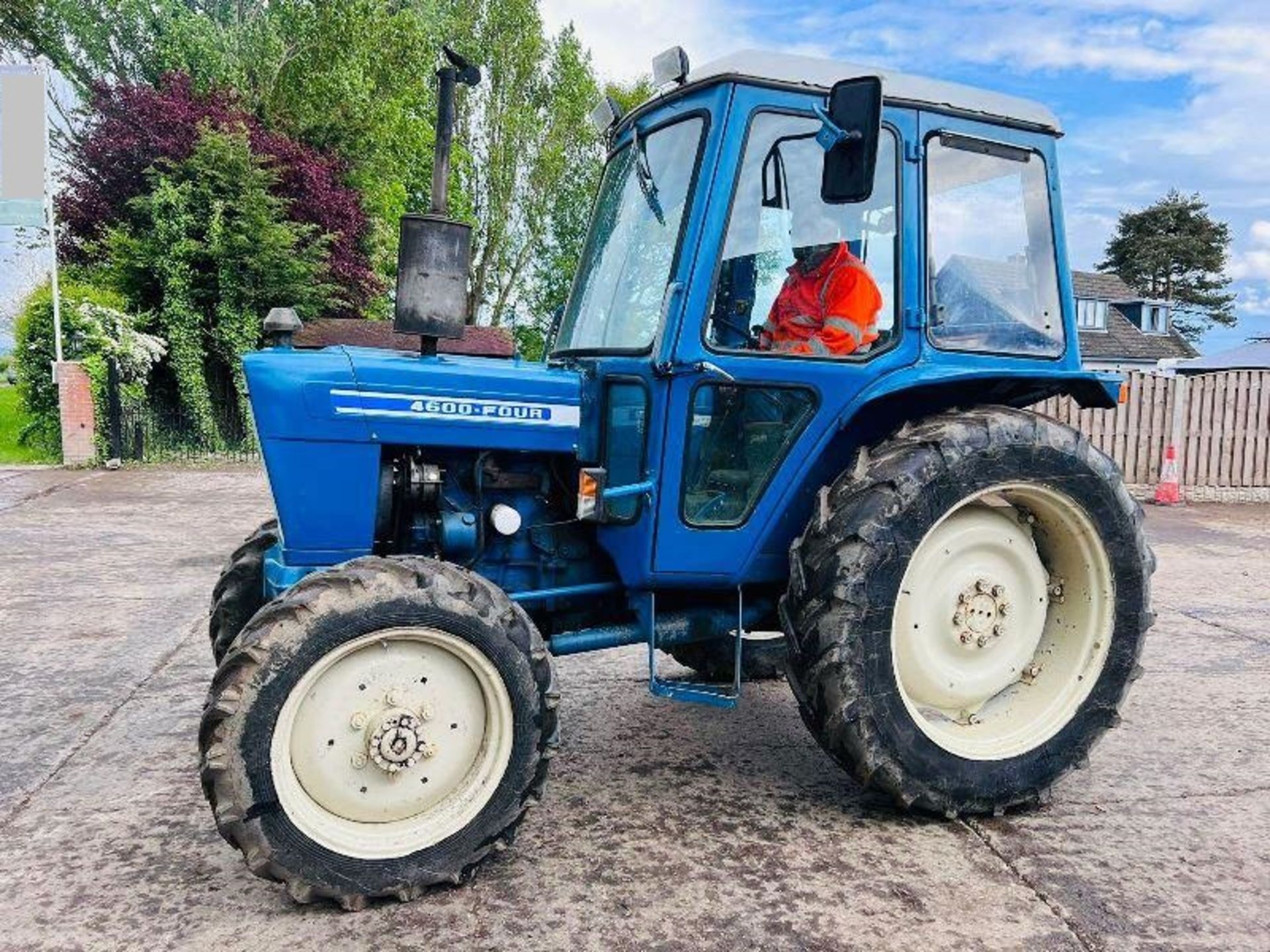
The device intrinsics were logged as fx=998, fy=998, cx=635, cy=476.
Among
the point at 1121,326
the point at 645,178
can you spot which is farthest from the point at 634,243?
the point at 1121,326

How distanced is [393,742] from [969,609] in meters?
1.91

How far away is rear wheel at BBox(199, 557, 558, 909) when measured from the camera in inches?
97.8

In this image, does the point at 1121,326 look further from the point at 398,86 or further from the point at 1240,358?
the point at 398,86

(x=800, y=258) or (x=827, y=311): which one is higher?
(x=800, y=258)

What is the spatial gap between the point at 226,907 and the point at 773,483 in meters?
1.98

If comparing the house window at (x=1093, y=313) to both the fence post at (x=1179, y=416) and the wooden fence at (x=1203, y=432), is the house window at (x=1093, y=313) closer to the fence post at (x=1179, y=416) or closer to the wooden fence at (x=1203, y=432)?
the wooden fence at (x=1203, y=432)

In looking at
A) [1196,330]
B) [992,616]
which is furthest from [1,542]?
[1196,330]

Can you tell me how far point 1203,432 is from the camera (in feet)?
42.1

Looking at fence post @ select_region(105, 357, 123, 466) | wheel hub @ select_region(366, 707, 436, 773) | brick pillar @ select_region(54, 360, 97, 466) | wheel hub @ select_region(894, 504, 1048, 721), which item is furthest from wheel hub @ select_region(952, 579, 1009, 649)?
brick pillar @ select_region(54, 360, 97, 466)

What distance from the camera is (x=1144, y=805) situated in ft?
10.8

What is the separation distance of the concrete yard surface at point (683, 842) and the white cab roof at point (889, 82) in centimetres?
231

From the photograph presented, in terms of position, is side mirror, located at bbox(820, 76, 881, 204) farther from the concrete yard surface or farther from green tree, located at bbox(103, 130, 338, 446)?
green tree, located at bbox(103, 130, 338, 446)

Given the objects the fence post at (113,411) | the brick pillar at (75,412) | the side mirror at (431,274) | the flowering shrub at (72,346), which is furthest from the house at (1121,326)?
the side mirror at (431,274)

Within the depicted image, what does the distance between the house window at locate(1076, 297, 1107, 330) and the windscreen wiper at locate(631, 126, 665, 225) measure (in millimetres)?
35468
